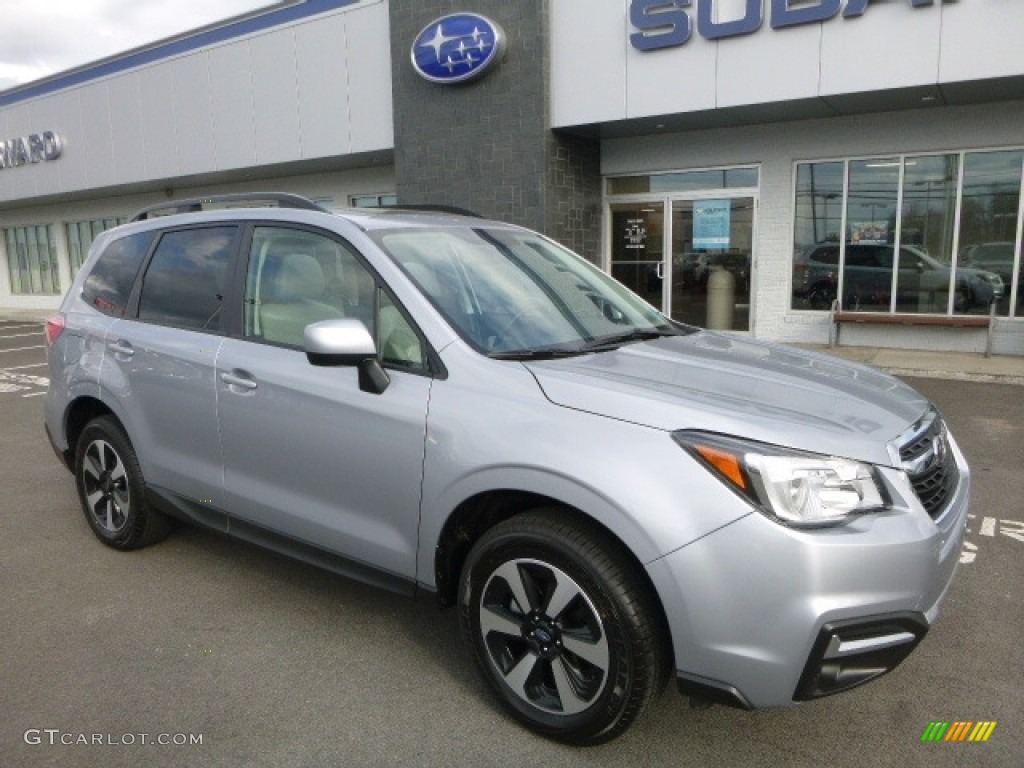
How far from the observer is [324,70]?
1431 centimetres

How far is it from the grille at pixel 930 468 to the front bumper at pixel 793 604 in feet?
0.57

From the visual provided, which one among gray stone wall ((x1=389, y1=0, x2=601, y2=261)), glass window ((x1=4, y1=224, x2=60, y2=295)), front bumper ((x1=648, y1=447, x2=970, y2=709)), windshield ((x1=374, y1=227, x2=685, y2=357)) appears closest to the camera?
front bumper ((x1=648, y1=447, x2=970, y2=709))

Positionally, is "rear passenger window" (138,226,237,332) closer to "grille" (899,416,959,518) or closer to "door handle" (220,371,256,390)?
"door handle" (220,371,256,390)

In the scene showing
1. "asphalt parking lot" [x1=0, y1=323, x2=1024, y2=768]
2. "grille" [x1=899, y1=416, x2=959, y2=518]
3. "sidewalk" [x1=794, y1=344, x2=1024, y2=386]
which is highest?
"grille" [x1=899, y1=416, x2=959, y2=518]

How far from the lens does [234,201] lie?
3877 millimetres

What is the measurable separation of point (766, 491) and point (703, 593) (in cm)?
33

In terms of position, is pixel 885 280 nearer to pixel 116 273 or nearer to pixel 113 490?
pixel 116 273

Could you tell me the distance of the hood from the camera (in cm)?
225

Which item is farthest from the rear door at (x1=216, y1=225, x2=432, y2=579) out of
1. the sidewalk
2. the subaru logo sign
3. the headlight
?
the subaru logo sign

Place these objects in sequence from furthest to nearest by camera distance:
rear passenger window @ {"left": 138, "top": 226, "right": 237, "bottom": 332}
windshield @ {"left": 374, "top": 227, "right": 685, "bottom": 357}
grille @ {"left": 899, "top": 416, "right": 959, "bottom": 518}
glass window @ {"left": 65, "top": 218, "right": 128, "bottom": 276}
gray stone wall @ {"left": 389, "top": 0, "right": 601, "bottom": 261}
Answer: glass window @ {"left": 65, "top": 218, "right": 128, "bottom": 276} < gray stone wall @ {"left": 389, "top": 0, "right": 601, "bottom": 261} < rear passenger window @ {"left": 138, "top": 226, "right": 237, "bottom": 332} < windshield @ {"left": 374, "top": 227, "right": 685, "bottom": 357} < grille @ {"left": 899, "top": 416, "right": 959, "bottom": 518}

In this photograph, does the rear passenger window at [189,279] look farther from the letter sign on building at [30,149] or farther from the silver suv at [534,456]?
the letter sign on building at [30,149]

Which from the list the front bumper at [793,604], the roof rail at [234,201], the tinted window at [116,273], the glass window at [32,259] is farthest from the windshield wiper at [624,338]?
the glass window at [32,259]

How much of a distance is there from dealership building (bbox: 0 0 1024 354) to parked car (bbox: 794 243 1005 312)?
3 cm

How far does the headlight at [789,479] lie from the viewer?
213 cm
